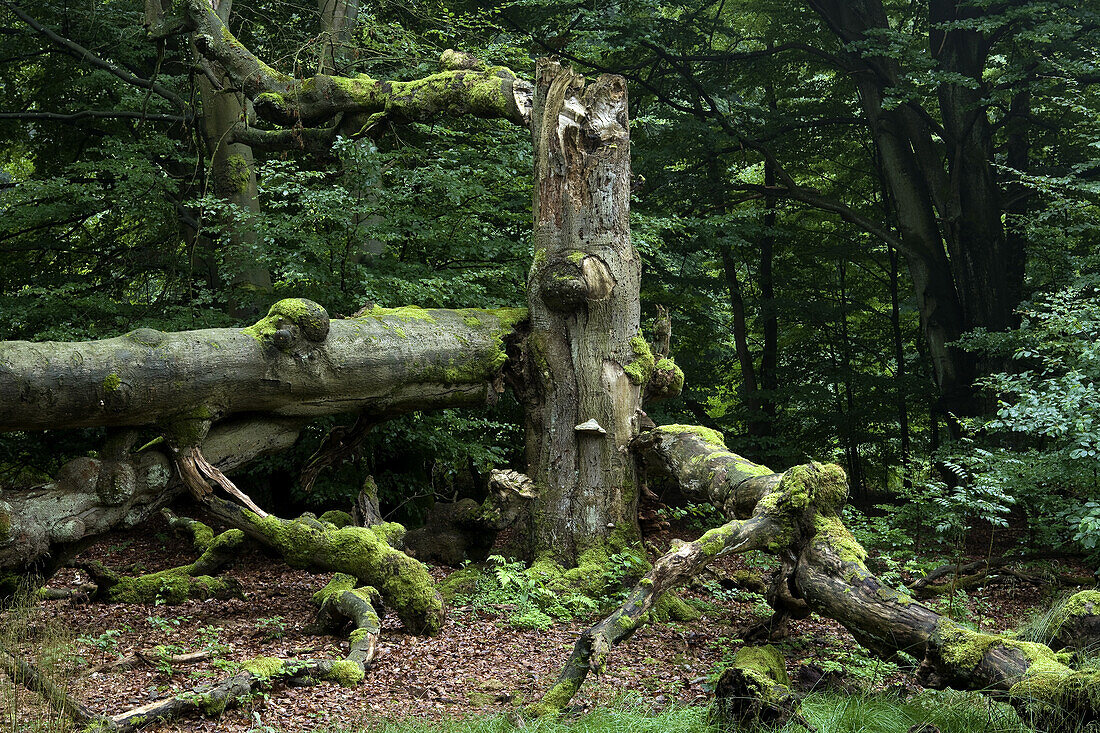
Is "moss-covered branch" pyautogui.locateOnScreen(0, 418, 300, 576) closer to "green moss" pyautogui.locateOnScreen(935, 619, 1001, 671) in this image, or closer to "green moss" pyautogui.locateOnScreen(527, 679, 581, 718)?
"green moss" pyautogui.locateOnScreen(527, 679, 581, 718)

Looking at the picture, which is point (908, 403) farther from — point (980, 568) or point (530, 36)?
point (530, 36)

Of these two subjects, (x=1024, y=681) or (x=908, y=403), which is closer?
(x=1024, y=681)

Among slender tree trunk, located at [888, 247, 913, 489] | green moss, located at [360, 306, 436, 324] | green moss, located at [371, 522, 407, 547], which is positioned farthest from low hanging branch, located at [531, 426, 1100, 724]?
slender tree trunk, located at [888, 247, 913, 489]

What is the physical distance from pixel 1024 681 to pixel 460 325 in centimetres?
462

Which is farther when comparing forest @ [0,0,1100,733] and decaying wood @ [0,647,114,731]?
forest @ [0,0,1100,733]

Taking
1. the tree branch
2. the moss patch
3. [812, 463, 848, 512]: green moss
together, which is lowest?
[812, 463, 848, 512]: green moss

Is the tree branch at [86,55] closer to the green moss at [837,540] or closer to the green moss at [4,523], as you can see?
the green moss at [4,523]

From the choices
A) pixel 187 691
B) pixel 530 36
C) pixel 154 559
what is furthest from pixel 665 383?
pixel 530 36

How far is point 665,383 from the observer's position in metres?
7.11

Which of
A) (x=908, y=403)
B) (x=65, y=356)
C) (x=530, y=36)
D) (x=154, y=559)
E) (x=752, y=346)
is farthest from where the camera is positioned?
(x=752, y=346)

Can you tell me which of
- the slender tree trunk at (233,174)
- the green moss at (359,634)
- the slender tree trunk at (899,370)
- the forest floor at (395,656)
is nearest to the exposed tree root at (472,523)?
the forest floor at (395,656)

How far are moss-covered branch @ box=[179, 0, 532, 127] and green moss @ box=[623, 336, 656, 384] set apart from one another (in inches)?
92.4

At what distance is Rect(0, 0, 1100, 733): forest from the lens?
450cm

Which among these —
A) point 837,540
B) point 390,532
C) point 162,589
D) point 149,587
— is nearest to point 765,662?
point 837,540
